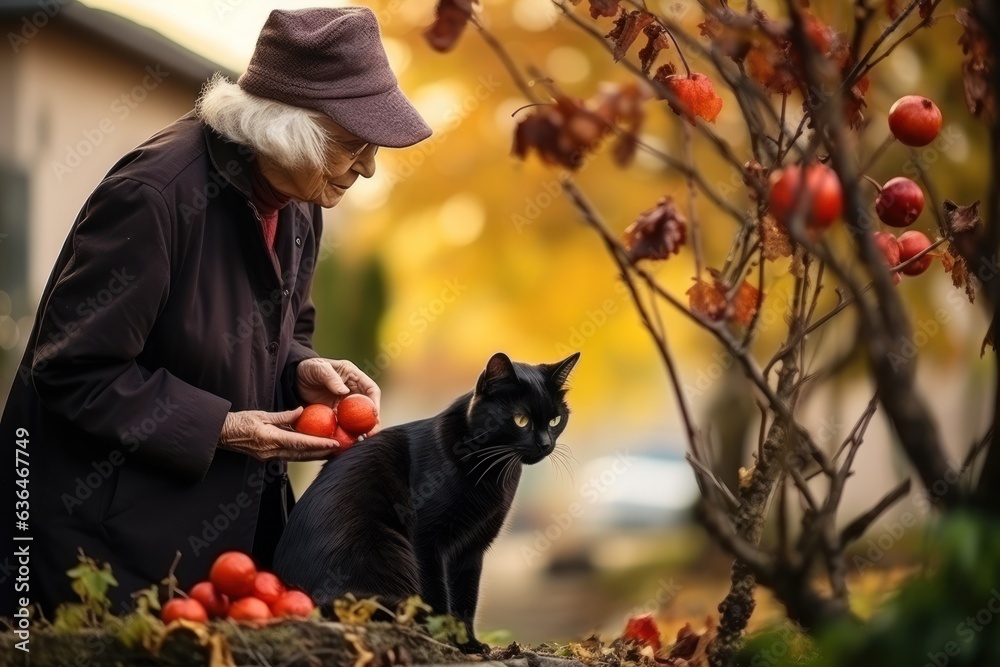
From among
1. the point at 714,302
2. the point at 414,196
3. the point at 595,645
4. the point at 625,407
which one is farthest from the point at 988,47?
the point at 625,407

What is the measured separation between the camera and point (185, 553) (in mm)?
2146

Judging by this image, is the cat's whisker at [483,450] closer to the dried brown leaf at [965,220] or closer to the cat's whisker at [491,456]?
the cat's whisker at [491,456]

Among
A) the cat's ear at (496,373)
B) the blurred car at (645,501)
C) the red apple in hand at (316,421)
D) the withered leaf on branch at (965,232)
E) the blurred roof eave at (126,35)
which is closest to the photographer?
the withered leaf on branch at (965,232)

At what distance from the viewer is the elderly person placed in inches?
78.0

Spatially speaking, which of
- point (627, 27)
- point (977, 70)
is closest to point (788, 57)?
point (977, 70)

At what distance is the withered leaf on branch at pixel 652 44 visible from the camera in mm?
1918

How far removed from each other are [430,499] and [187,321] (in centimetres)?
Result: 72

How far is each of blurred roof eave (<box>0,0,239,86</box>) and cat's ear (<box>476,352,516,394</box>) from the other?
376cm

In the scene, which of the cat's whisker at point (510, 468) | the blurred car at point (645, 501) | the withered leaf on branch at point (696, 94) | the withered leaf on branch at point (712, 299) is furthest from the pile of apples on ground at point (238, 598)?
the blurred car at point (645, 501)

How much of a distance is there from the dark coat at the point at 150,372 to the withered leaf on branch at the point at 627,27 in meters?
0.84

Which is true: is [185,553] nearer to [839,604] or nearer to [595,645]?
[595,645]

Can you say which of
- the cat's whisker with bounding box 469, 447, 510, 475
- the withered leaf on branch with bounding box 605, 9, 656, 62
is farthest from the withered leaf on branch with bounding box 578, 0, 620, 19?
the cat's whisker with bounding box 469, 447, 510, 475

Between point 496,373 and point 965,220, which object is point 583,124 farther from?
point 496,373

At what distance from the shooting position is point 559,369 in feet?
8.79
